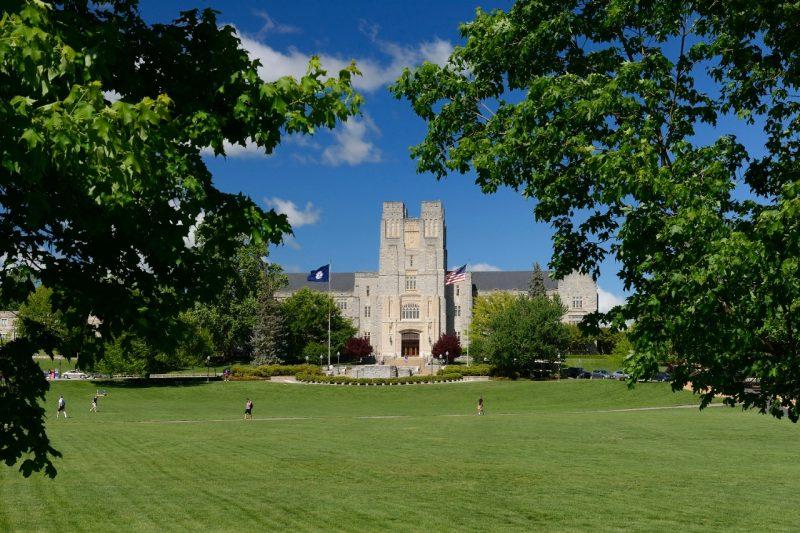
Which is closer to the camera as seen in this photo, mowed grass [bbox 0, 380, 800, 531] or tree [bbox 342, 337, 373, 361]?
mowed grass [bbox 0, 380, 800, 531]

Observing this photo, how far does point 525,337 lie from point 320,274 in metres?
23.4

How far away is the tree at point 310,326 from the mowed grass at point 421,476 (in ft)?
194

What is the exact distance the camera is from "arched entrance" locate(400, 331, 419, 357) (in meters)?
114

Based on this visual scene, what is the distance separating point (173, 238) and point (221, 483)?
38.5ft

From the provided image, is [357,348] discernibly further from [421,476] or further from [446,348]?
[421,476]

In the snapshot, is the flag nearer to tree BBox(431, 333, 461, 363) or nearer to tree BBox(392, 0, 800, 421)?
tree BBox(431, 333, 461, 363)

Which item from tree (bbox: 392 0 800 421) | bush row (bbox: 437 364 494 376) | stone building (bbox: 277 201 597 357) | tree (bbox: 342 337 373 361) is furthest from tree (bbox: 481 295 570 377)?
tree (bbox: 392 0 800 421)

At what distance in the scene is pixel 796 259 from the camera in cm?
865

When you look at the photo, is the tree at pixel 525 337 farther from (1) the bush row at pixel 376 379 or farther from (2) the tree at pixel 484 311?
(2) the tree at pixel 484 311

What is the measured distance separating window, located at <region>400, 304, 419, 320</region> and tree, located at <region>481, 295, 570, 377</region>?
140ft

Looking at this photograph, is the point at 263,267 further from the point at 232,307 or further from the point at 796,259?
the point at 796,259

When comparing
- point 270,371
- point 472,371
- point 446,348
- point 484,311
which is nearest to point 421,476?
point 472,371

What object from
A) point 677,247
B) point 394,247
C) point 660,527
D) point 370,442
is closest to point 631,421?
point 370,442

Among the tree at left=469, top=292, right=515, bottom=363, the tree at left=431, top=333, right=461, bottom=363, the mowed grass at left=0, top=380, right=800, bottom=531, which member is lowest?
the mowed grass at left=0, top=380, right=800, bottom=531
